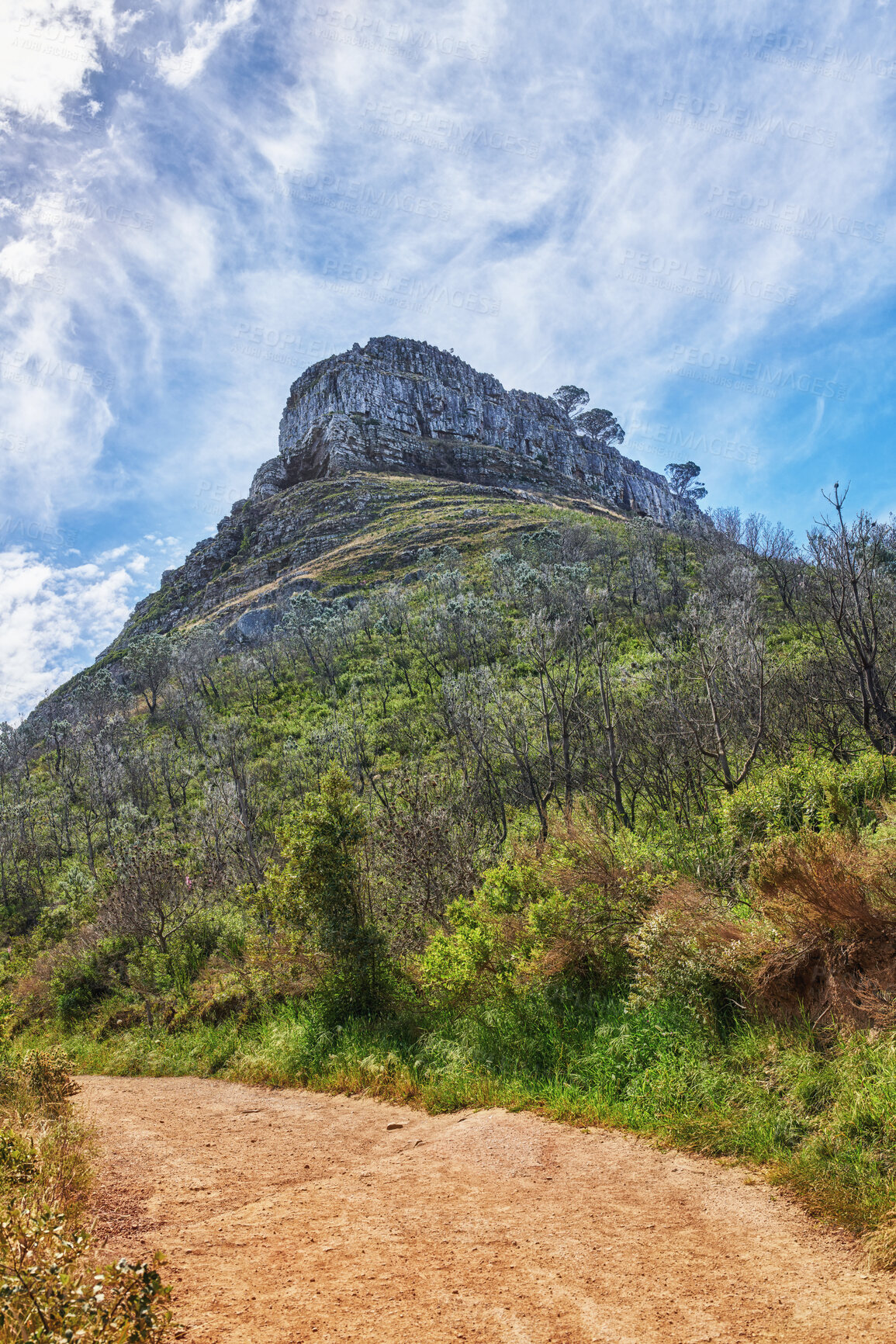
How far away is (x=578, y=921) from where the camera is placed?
9.61 meters

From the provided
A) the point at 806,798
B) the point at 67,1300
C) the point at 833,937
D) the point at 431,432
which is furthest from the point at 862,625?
the point at 431,432

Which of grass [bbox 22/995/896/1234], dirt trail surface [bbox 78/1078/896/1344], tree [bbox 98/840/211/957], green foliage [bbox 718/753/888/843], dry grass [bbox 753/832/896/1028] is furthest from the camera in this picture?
tree [bbox 98/840/211/957]

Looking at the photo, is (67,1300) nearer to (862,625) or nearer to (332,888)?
(332,888)

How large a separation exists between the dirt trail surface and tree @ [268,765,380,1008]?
4580 mm

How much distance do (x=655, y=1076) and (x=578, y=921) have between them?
254 centimetres

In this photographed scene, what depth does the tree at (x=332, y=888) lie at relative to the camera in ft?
40.4

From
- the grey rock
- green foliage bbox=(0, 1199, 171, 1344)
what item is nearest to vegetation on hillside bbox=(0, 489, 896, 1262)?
green foliage bbox=(0, 1199, 171, 1344)

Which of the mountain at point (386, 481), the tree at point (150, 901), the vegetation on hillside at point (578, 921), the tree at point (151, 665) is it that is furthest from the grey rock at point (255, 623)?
the tree at point (150, 901)

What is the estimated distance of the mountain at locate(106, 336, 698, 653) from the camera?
98.2m

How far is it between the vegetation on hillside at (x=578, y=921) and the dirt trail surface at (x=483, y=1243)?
603mm

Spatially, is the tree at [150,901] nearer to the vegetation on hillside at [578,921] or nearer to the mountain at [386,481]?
the vegetation on hillside at [578,921]

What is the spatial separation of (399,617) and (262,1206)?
214ft

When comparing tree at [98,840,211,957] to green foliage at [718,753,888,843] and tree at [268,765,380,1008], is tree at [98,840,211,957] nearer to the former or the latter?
tree at [268,765,380,1008]

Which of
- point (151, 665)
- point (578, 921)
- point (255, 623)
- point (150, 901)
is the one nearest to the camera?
point (578, 921)
